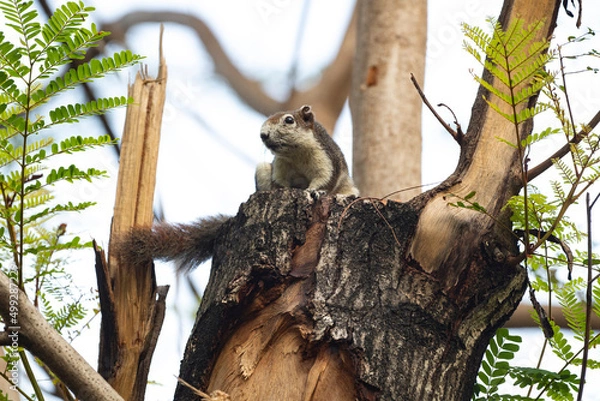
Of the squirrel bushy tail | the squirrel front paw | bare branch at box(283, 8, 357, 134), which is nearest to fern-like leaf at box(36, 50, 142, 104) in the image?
the squirrel bushy tail

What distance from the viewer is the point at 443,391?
2.67 m

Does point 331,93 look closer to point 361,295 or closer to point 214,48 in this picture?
point 214,48

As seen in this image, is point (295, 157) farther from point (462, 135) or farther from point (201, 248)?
point (462, 135)

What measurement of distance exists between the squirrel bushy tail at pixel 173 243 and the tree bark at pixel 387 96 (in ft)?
8.13

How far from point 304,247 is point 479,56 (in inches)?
41.5

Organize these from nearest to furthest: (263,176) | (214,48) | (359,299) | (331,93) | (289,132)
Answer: (359,299) → (289,132) → (263,176) → (331,93) → (214,48)

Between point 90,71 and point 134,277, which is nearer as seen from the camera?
point 90,71

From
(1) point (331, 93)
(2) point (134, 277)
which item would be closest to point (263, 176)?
(2) point (134, 277)

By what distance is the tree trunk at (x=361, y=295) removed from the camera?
8.63 ft

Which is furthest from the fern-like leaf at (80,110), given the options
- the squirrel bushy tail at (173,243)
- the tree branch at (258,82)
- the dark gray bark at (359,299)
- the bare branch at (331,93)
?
the bare branch at (331,93)

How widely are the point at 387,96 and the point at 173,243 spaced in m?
3.38

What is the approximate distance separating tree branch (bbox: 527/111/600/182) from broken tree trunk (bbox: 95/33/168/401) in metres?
1.79

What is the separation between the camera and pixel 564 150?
2.62 metres

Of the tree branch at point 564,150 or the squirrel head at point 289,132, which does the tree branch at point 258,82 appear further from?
the tree branch at point 564,150
